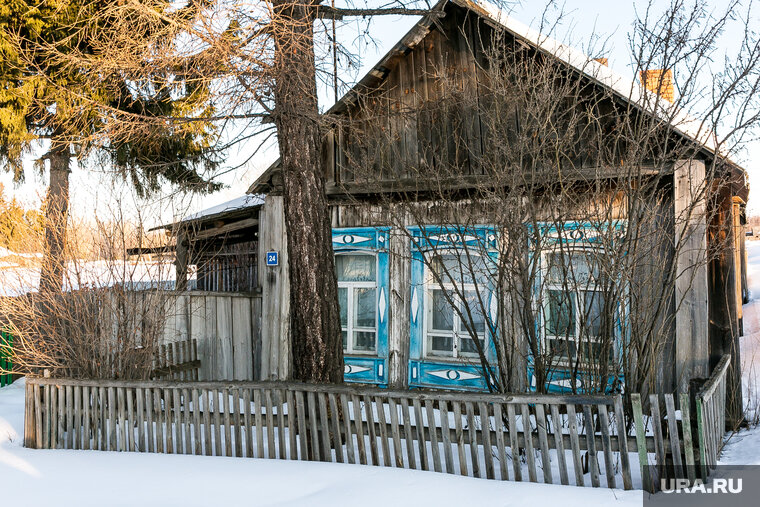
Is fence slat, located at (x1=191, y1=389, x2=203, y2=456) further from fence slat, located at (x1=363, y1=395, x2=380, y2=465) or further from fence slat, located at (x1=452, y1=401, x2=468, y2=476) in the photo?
fence slat, located at (x1=452, y1=401, x2=468, y2=476)

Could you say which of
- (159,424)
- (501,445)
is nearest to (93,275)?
(159,424)

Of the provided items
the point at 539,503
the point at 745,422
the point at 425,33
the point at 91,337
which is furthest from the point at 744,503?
the point at 425,33

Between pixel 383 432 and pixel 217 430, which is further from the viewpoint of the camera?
pixel 217 430

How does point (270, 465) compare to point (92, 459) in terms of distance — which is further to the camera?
point (92, 459)

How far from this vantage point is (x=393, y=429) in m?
5.07

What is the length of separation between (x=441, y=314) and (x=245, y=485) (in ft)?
15.1

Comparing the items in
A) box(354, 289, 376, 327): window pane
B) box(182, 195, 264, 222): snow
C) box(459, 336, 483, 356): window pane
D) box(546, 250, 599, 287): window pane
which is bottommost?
box(459, 336, 483, 356): window pane

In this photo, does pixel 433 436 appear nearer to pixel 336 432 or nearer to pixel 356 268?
pixel 336 432

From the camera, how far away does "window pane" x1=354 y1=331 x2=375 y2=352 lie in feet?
30.6

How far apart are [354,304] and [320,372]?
3.36 m

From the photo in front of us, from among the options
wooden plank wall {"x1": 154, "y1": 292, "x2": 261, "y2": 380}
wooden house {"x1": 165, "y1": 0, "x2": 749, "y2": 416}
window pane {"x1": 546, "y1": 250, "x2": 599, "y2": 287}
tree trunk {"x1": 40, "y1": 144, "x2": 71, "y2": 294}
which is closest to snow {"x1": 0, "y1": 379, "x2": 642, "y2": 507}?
window pane {"x1": 546, "y1": 250, "x2": 599, "y2": 287}

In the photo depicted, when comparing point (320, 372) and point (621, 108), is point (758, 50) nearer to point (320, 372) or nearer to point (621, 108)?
point (621, 108)

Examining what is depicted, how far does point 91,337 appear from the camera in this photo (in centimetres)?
674

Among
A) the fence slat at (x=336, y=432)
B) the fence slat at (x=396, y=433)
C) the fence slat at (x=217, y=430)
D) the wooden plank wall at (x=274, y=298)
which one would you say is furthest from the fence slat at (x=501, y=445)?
the wooden plank wall at (x=274, y=298)
